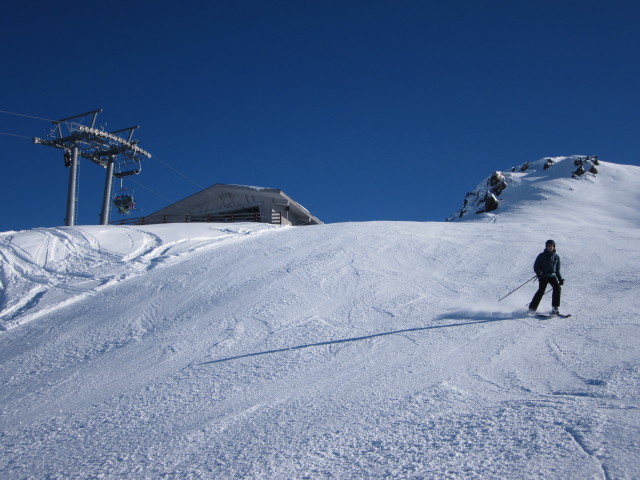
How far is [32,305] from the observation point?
9.67 metres

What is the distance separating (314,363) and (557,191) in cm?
6534

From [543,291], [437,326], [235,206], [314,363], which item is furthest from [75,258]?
[235,206]

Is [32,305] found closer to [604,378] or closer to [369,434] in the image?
[369,434]

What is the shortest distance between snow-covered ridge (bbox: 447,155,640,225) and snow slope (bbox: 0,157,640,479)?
39.5m

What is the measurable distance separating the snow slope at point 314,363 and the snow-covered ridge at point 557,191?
1557 inches

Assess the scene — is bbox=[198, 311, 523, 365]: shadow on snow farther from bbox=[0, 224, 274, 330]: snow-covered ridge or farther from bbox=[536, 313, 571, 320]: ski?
bbox=[0, 224, 274, 330]: snow-covered ridge

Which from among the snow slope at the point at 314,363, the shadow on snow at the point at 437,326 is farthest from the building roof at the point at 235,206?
the shadow on snow at the point at 437,326

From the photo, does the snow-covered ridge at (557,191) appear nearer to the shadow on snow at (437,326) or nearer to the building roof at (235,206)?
the building roof at (235,206)

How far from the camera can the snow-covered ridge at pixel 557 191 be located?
167 feet

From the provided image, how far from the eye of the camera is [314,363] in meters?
5.88

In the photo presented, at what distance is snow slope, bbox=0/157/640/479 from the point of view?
12.0ft

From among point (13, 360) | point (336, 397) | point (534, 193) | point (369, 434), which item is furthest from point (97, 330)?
point (534, 193)

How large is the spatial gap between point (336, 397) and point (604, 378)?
2.83 meters

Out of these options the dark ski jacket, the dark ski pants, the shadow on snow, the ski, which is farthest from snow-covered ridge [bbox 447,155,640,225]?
the shadow on snow
